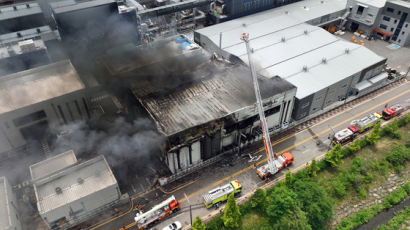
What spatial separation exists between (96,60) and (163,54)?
1229 cm

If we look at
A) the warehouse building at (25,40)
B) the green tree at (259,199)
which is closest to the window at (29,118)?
the warehouse building at (25,40)

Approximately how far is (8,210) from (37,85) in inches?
751

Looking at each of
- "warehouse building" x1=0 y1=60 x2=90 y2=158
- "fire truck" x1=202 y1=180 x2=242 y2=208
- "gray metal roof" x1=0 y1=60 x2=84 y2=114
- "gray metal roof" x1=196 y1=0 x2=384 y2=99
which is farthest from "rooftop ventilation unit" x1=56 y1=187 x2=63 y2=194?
"gray metal roof" x1=196 y1=0 x2=384 y2=99

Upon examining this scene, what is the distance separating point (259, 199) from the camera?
113ft

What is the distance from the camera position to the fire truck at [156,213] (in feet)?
109

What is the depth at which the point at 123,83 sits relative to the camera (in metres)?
44.2

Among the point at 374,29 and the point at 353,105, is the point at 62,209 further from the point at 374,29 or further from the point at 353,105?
the point at 374,29

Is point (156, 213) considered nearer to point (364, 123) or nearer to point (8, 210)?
point (8, 210)

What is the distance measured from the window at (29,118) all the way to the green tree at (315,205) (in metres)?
35.2

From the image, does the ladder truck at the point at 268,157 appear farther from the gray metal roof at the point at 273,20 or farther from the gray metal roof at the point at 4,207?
the gray metal roof at the point at 4,207

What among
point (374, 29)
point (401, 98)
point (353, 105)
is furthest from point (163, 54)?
point (374, 29)

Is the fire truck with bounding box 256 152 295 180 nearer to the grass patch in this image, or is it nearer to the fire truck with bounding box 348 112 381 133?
the grass patch

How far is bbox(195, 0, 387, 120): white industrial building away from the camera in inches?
1901

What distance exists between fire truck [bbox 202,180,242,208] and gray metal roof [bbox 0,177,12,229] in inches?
817
